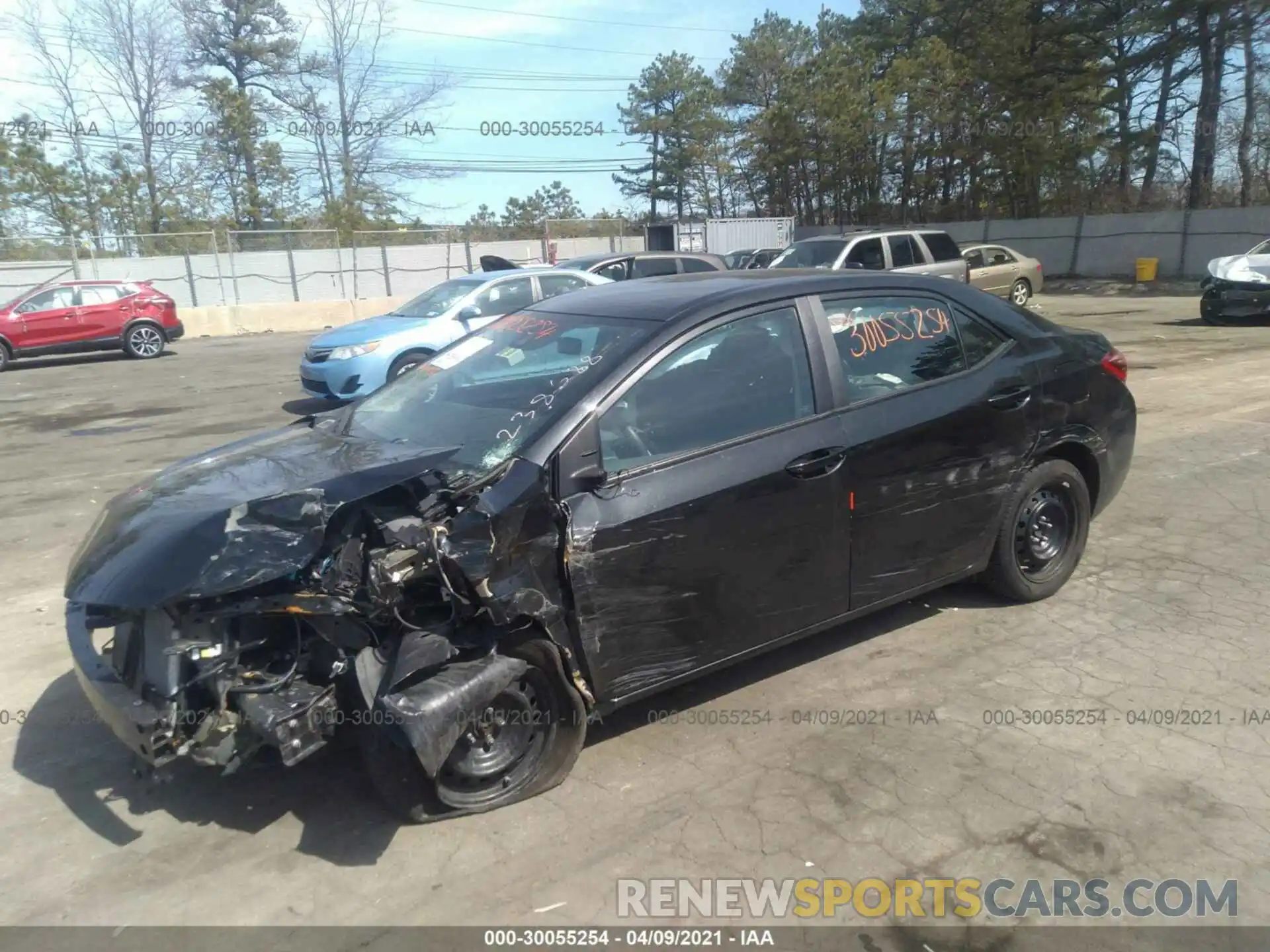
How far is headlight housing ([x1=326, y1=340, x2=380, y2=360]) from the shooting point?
10.6 metres

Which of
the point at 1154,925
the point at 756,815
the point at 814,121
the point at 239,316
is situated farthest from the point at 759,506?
the point at 814,121

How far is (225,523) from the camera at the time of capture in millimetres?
3041

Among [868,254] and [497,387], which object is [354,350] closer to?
[497,387]

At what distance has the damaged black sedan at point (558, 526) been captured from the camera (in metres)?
2.96

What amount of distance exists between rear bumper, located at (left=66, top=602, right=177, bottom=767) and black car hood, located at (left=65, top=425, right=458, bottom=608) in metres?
0.22

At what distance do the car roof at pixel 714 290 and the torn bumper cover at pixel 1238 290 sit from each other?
13.6 metres

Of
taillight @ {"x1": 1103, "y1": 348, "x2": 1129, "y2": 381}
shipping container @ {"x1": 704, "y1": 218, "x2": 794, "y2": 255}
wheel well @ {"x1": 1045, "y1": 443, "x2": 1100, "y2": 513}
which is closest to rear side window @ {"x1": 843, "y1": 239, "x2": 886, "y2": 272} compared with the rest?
taillight @ {"x1": 1103, "y1": 348, "x2": 1129, "y2": 381}

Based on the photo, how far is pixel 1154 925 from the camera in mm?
2652

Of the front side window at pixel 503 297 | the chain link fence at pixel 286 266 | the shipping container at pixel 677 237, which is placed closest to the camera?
the front side window at pixel 503 297

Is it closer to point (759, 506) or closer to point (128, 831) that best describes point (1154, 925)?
point (759, 506)

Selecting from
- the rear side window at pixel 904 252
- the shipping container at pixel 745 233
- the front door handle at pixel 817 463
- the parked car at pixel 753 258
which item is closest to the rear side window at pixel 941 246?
the rear side window at pixel 904 252

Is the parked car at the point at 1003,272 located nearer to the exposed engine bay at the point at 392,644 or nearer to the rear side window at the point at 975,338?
the rear side window at the point at 975,338

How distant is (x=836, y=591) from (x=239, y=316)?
997 inches

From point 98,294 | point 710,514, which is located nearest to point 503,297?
point 710,514
